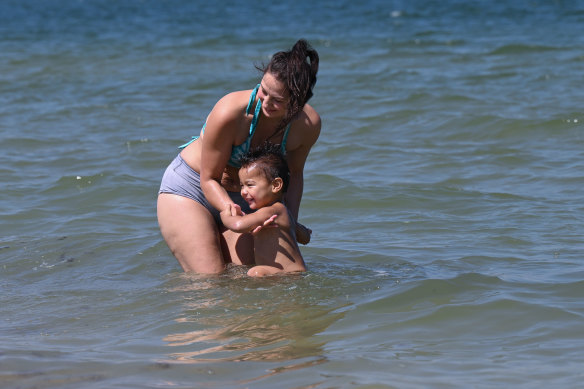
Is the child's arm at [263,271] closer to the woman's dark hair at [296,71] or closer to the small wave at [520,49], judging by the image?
the woman's dark hair at [296,71]

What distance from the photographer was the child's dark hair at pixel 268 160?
483cm

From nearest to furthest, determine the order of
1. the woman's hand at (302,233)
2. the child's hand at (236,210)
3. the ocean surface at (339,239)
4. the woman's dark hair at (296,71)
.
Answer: the ocean surface at (339,239) < the woman's dark hair at (296,71) < the child's hand at (236,210) < the woman's hand at (302,233)

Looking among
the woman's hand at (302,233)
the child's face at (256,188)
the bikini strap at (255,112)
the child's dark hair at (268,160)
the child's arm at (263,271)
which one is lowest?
the child's arm at (263,271)

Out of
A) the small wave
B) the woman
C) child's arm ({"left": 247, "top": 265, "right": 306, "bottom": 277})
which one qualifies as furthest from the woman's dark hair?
the small wave

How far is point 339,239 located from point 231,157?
173 cm

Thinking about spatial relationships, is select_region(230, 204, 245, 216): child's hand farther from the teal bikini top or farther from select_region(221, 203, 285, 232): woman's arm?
the teal bikini top

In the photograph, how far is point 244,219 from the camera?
4801 mm

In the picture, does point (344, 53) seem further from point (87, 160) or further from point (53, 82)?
point (87, 160)

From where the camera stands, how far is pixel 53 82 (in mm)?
15219

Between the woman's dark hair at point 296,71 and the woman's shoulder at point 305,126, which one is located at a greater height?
the woman's dark hair at point 296,71

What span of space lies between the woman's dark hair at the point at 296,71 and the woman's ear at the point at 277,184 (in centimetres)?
48

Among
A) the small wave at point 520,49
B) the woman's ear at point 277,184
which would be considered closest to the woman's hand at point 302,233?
the woman's ear at point 277,184

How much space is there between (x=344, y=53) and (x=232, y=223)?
1369 centimetres

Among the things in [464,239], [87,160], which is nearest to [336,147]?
[87,160]
